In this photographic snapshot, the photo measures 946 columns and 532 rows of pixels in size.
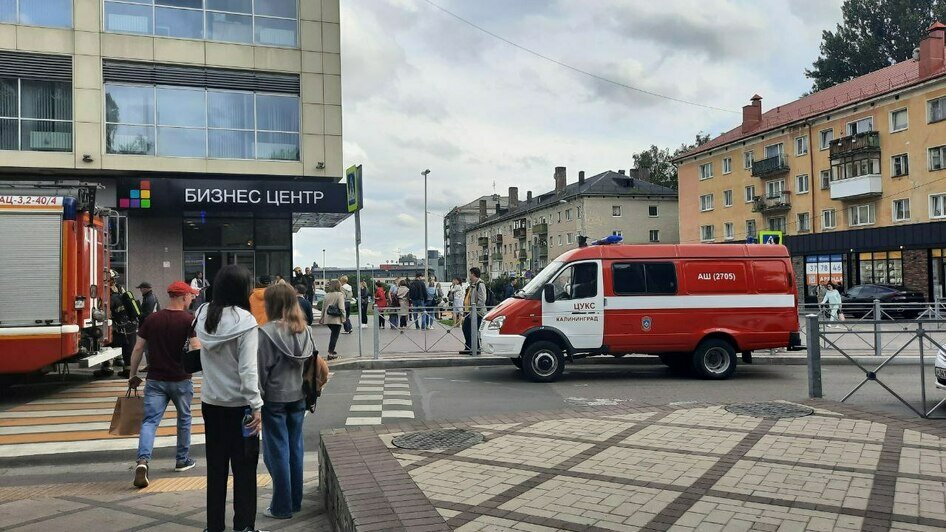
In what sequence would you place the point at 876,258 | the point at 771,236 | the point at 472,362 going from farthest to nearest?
the point at 876,258
the point at 771,236
the point at 472,362

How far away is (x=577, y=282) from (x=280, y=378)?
785 cm

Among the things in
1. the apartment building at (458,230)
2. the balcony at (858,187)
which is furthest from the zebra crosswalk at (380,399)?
the apartment building at (458,230)

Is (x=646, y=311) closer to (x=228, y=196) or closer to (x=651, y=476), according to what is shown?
(x=651, y=476)

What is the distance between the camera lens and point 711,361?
1264 cm

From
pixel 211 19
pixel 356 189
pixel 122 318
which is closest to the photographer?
pixel 122 318

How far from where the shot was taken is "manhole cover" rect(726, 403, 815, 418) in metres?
7.61

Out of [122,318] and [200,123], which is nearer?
[122,318]

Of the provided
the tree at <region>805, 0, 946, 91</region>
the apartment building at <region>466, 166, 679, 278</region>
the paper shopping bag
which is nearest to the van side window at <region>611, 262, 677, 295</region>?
the paper shopping bag

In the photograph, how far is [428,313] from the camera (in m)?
17.6

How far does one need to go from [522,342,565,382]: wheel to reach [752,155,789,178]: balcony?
42.8 meters

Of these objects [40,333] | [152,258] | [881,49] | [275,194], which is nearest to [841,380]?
[40,333]

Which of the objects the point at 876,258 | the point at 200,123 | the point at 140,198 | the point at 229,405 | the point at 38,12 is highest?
the point at 38,12

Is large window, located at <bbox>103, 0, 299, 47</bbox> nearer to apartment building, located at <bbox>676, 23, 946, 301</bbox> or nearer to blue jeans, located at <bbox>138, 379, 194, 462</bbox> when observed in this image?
blue jeans, located at <bbox>138, 379, 194, 462</bbox>

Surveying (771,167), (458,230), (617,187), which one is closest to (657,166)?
(617,187)
